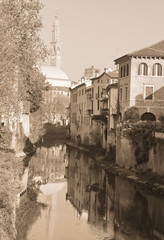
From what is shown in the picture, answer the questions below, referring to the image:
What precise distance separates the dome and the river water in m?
132

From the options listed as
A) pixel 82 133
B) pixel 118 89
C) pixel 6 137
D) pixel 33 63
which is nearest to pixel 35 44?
pixel 33 63

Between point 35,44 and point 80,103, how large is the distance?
4615cm

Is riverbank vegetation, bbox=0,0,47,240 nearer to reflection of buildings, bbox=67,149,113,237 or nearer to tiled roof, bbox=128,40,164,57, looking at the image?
reflection of buildings, bbox=67,149,113,237

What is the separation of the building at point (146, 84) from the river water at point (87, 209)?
850 cm

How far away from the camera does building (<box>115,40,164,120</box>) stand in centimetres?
4553

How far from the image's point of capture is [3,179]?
20312 millimetres

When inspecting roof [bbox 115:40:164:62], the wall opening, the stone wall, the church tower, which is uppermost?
the church tower

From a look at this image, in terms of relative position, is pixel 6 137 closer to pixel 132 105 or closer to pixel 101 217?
pixel 101 217

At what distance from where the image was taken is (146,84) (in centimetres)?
4581

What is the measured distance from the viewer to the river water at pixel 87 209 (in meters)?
23.8

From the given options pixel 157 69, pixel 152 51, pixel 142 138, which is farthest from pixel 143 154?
pixel 152 51

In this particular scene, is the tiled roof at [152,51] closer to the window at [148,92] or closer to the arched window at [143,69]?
the arched window at [143,69]

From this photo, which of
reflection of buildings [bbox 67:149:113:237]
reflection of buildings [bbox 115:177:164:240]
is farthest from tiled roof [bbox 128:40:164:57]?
reflection of buildings [bbox 115:177:164:240]

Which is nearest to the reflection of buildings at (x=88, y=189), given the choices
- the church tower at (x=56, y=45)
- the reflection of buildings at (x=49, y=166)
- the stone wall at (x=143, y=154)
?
the reflection of buildings at (x=49, y=166)
